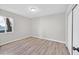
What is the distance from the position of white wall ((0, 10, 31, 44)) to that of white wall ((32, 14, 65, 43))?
0.34 meters

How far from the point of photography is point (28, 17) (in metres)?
3.40

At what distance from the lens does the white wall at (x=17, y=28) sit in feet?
9.60

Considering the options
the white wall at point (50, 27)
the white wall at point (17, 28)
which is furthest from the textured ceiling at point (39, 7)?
the white wall at point (17, 28)

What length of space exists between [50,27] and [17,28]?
65.4 inches

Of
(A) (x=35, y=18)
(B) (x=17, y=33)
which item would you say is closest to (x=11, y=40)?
(B) (x=17, y=33)

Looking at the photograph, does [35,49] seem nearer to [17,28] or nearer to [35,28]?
[35,28]

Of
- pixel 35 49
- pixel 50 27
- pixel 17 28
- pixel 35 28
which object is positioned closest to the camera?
pixel 35 49

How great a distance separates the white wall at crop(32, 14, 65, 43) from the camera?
2928mm

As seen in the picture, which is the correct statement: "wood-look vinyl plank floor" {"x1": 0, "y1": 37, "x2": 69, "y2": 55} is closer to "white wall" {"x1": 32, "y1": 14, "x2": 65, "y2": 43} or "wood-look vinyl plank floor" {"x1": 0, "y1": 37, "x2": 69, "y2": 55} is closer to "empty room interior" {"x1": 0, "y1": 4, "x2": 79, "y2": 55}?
"empty room interior" {"x1": 0, "y1": 4, "x2": 79, "y2": 55}

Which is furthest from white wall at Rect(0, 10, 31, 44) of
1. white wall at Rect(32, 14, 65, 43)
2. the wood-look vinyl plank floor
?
the wood-look vinyl plank floor

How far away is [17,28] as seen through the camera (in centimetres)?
372

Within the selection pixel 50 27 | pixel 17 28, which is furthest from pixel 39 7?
pixel 17 28

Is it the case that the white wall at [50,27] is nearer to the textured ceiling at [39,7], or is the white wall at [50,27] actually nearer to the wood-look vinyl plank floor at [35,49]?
the textured ceiling at [39,7]

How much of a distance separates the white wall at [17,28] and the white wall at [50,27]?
34 centimetres
